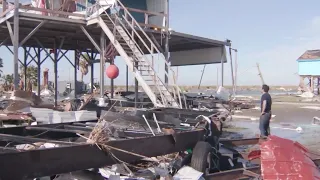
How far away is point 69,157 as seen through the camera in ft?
13.5

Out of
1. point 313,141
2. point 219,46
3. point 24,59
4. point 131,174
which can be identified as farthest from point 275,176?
point 24,59

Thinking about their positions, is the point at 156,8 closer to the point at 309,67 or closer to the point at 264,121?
the point at 264,121

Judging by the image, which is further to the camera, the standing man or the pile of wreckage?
the standing man

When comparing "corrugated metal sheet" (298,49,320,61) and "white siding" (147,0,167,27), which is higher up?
"white siding" (147,0,167,27)

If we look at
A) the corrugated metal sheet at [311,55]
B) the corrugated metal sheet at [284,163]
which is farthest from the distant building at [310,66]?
the corrugated metal sheet at [284,163]

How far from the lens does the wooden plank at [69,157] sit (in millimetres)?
3621

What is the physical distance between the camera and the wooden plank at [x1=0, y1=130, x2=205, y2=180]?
3.62 metres

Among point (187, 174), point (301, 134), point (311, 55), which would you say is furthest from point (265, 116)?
point (311, 55)

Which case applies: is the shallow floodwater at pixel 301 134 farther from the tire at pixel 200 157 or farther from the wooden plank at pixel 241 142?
the tire at pixel 200 157

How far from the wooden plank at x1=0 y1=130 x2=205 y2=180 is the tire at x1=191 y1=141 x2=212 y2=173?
2.09ft

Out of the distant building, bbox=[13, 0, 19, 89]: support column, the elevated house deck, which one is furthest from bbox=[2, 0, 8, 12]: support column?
the distant building

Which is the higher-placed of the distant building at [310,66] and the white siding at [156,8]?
the white siding at [156,8]

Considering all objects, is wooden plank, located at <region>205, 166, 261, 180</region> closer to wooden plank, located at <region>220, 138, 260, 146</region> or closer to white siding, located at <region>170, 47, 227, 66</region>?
wooden plank, located at <region>220, 138, 260, 146</region>

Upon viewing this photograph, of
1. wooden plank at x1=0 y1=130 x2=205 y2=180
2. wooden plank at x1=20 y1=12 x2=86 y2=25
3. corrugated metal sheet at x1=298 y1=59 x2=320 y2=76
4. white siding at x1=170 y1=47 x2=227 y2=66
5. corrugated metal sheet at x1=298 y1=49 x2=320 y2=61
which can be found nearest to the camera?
wooden plank at x1=0 y1=130 x2=205 y2=180
